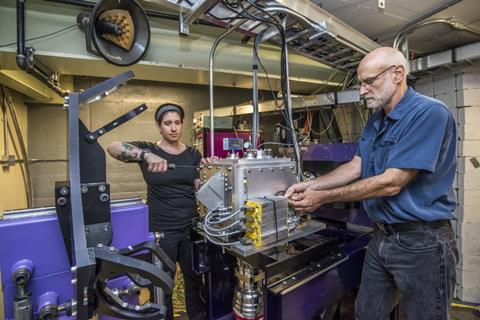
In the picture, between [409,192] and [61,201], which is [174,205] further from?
[409,192]

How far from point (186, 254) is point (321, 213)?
1.00 m

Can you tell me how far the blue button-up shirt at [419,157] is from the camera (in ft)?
3.48

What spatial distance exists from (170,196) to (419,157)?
128 cm

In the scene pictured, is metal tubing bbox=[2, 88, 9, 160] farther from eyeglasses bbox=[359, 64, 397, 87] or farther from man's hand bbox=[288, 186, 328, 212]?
eyeglasses bbox=[359, 64, 397, 87]

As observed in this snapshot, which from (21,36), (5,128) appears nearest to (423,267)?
(21,36)

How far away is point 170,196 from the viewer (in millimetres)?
1616

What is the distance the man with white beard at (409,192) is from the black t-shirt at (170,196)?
75 centimetres

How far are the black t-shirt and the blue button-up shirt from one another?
102 centimetres

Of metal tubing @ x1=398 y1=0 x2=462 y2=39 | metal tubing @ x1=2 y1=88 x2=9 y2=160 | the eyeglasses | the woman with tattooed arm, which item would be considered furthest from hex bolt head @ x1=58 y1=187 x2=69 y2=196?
metal tubing @ x1=398 y1=0 x2=462 y2=39

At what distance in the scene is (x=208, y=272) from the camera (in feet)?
4.68

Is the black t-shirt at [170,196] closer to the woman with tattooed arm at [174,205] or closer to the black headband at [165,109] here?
the woman with tattooed arm at [174,205]

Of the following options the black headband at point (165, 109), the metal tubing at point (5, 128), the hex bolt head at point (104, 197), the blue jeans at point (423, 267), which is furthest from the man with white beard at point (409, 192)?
the metal tubing at point (5, 128)

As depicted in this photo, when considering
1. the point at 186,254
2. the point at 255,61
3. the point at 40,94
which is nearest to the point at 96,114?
the point at 40,94

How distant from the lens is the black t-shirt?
1.59 metres
